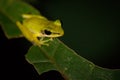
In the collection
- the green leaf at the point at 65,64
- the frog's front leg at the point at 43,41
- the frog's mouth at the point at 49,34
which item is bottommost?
the frog's front leg at the point at 43,41

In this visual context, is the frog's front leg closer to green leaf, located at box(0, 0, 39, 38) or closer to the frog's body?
the frog's body

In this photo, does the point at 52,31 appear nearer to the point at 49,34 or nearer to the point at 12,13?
the point at 49,34

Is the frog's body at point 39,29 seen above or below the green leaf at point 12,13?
above

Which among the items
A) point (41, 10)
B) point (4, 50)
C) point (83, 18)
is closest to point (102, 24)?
point (83, 18)

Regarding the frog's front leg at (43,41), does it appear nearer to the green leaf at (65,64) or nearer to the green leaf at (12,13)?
the green leaf at (65,64)

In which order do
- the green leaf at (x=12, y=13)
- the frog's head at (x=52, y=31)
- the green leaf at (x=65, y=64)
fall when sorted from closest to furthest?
the green leaf at (x=65, y=64) < the frog's head at (x=52, y=31) < the green leaf at (x=12, y=13)

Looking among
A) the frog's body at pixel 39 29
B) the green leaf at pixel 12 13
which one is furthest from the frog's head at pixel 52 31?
the green leaf at pixel 12 13

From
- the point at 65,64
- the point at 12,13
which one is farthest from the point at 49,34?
the point at 12,13

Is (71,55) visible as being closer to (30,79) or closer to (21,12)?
(30,79)
